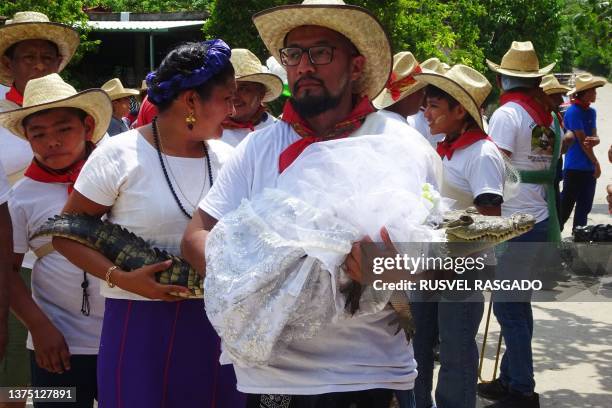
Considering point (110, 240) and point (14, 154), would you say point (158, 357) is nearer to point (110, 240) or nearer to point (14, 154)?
point (110, 240)

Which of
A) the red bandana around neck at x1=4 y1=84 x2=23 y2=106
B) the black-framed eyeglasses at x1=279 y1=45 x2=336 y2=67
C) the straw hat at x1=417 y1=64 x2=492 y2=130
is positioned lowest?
the red bandana around neck at x1=4 y1=84 x2=23 y2=106

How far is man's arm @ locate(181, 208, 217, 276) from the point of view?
255cm

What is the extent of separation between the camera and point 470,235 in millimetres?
2203

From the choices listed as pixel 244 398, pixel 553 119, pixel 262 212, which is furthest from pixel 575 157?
pixel 262 212

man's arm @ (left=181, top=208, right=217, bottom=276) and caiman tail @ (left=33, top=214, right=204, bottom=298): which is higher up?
man's arm @ (left=181, top=208, right=217, bottom=276)

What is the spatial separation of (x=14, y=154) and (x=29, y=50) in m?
0.80

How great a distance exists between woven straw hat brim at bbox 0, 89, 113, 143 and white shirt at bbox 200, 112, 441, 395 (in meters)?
1.31

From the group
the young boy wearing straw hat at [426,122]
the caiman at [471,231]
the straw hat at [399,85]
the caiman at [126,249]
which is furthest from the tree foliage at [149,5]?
the caiman at [471,231]

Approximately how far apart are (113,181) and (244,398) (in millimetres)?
992

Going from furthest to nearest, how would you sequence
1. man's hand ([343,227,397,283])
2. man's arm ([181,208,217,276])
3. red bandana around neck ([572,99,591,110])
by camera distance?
red bandana around neck ([572,99,591,110]) < man's arm ([181,208,217,276]) < man's hand ([343,227,397,283])

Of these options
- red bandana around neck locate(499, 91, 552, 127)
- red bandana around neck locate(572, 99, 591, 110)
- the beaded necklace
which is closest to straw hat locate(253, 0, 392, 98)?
the beaded necklace

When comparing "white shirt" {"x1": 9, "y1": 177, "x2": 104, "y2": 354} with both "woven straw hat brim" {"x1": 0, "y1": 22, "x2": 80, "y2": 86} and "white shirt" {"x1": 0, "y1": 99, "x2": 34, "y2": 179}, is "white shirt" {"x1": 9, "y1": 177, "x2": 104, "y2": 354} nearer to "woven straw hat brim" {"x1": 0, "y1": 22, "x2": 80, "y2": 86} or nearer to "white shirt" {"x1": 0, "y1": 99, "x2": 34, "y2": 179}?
"white shirt" {"x1": 0, "y1": 99, "x2": 34, "y2": 179}

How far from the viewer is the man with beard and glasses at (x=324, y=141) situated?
245cm

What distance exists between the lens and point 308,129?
2.65 meters
